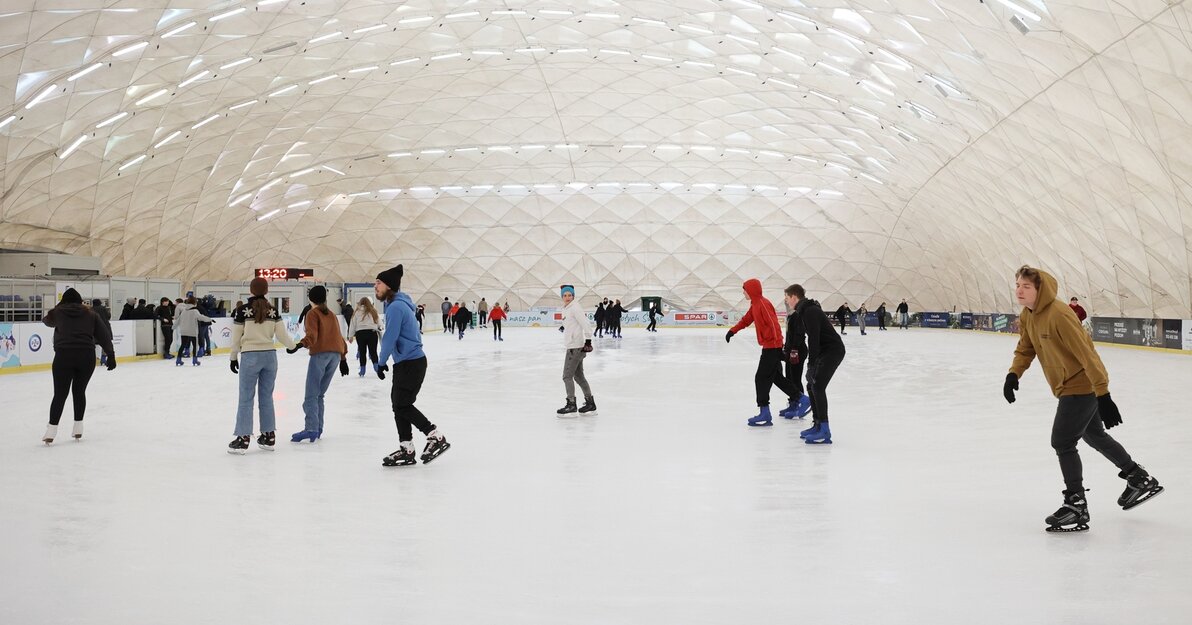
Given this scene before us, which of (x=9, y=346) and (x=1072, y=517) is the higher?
(x=9, y=346)

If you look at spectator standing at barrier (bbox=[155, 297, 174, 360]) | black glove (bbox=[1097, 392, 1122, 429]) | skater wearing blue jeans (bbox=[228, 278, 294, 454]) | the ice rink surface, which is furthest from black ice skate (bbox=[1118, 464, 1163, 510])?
spectator standing at barrier (bbox=[155, 297, 174, 360])

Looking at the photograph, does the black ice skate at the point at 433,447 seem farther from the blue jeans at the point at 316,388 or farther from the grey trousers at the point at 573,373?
the grey trousers at the point at 573,373

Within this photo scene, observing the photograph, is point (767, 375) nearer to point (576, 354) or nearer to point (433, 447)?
point (576, 354)

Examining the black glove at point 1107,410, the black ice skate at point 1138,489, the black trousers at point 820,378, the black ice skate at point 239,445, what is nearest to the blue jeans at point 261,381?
the black ice skate at point 239,445

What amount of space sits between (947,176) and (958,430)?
36.7 m

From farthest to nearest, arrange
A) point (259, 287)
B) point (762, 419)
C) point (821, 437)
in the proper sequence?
1. point (762, 419)
2. point (821, 437)
3. point (259, 287)

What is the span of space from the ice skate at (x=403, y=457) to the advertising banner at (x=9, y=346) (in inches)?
684

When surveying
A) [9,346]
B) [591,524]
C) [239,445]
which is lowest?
[591,524]

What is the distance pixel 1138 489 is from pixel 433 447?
19.4 feet

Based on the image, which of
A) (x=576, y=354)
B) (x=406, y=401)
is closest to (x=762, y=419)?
(x=576, y=354)

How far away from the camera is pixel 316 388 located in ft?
32.2

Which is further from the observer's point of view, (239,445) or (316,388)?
(316,388)

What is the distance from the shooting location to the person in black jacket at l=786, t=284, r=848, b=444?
9.65 meters

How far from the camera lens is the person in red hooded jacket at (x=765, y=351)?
11.2 metres
